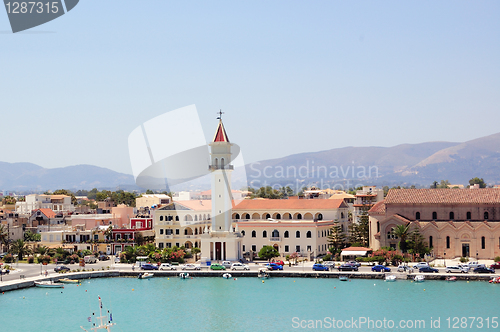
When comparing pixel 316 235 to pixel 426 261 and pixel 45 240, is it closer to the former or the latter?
pixel 426 261

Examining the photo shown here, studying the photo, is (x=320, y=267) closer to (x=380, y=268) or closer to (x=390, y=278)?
(x=380, y=268)

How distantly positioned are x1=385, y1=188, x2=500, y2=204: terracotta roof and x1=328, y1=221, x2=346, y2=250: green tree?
5856 mm

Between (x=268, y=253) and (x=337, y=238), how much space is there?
7014 mm

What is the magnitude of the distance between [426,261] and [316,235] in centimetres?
1119

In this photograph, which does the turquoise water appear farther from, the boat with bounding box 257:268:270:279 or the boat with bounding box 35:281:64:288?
the boat with bounding box 257:268:270:279

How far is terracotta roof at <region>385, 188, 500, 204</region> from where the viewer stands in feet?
213

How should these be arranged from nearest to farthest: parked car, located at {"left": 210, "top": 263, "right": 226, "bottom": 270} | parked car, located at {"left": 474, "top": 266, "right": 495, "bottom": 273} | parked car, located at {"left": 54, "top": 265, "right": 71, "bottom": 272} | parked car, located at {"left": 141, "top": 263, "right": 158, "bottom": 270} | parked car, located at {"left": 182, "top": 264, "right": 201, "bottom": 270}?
parked car, located at {"left": 474, "top": 266, "right": 495, "bottom": 273}
parked car, located at {"left": 54, "top": 265, "right": 71, "bottom": 272}
parked car, located at {"left": 210, "top": 263, "right": 226, "bottom": 270}
parked car, located at {"left": 182, "top": 264, "right": 201, "bottom": 270}
parked car, located at {"left": 141, "top": 263, "right": 158, "bottom": 270}

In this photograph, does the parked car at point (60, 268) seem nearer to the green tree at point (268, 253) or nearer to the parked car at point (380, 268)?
the green tree at point (268, 253)

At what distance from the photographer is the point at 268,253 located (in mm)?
68000

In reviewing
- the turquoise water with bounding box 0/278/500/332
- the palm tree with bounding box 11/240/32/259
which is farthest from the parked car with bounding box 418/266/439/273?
the palm tree with bounding box 11/240/32/259

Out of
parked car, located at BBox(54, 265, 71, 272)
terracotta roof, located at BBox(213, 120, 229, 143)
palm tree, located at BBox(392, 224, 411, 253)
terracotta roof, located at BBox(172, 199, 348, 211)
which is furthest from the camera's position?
terracotta roof, located at BBox(172, 199, 348, 211)

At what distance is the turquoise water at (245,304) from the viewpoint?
1737 inches

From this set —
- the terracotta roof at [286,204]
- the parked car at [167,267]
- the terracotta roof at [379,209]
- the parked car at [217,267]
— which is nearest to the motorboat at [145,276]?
the parked car at [167,267]

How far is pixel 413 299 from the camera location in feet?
163
